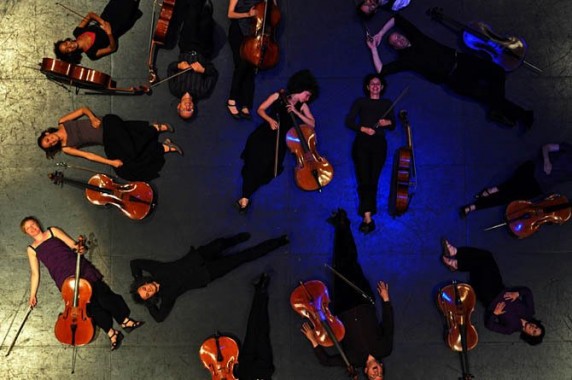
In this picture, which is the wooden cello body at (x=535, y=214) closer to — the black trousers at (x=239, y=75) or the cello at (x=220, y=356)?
the black trousers at (x=239, y=75)

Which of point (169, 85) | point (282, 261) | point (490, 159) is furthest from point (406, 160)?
point (169, 85)

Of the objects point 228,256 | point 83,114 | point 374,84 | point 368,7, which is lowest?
point 228,256

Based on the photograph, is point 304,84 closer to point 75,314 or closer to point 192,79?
point 192,79

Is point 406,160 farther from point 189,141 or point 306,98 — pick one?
point 189,141

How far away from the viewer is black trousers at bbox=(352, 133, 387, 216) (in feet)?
17.9

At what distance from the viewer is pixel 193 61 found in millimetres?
5438

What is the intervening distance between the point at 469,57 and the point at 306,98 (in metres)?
1.83

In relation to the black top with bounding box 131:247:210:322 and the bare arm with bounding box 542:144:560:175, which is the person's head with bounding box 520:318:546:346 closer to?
the bare arm with bounding box 542:144:560:175

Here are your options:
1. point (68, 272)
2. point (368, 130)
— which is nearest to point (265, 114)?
point (368, 130)

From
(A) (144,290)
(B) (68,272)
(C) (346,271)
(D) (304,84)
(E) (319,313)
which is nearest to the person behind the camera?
(A) (144,290)

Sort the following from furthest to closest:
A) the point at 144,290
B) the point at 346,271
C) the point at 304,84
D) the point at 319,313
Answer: the point at 304,84
the point at 346,271
the point at 319,313
the point at 144,290

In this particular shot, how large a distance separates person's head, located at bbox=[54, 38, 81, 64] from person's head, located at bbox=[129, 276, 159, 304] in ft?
8.43

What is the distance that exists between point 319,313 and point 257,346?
2.57ft

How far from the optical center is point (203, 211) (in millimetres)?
5633
